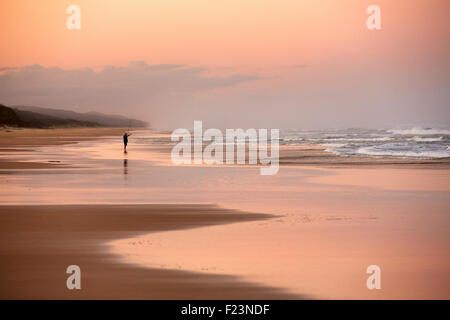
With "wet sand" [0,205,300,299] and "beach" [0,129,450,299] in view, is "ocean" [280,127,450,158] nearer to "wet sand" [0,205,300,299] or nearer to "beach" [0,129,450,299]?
"beach" [0,129,450,299]

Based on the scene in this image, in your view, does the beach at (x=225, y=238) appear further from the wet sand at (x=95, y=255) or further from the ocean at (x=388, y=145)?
the ocean at (x=388, y=145)

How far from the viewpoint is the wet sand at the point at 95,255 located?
21.6 feet

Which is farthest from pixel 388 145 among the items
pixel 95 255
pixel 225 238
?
pixel 95 255

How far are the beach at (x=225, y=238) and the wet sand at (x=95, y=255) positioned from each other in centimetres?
2

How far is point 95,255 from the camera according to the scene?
827 centimetres

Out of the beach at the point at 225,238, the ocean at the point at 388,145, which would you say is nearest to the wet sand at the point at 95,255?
the beach at the point at 225,238

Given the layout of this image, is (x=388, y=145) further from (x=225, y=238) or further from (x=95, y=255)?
(x=95, y=255)

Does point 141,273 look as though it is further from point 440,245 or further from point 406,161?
point 406,161

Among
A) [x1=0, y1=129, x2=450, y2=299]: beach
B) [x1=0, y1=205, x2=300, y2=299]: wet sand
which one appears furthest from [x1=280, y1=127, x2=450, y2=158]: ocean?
[x1=0, y1=205, x2=300, y2=299]: wet sand

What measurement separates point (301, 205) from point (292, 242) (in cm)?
417
